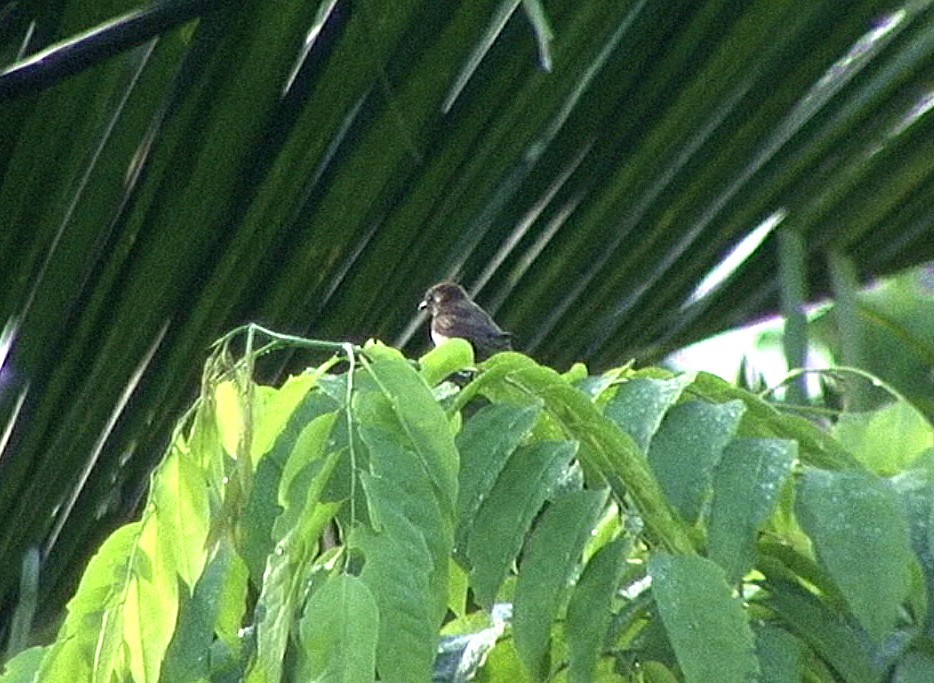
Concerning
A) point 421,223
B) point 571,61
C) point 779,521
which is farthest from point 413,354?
point 779,521

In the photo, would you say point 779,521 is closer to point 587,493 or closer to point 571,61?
point 587,493

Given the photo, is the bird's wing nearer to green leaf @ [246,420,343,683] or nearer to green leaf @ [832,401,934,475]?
green leaf @ [832,401,934,475]

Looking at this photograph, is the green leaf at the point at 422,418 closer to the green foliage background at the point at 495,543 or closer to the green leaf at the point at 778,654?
the green foliage background at the point at 495,543

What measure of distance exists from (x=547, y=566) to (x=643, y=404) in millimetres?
182

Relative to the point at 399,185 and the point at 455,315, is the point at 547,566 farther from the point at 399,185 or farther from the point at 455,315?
the point at 455,315

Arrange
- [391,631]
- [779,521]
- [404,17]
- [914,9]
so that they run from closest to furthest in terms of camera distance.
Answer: [391,631]
[779,521]
[404,17]
[914,9]

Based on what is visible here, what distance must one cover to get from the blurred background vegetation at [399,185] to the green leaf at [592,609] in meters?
0.92

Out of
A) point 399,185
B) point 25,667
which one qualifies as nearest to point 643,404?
point 25,667

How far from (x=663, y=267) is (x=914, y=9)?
0.44 meters

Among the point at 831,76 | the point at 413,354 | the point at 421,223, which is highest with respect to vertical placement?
the point at 831,76

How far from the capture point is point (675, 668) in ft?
4.98

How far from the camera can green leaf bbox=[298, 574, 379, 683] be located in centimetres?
130

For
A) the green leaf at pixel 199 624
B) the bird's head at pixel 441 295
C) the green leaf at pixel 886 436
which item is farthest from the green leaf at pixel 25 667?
the bird's head at pixel 441 295

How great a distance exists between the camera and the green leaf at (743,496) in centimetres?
148
